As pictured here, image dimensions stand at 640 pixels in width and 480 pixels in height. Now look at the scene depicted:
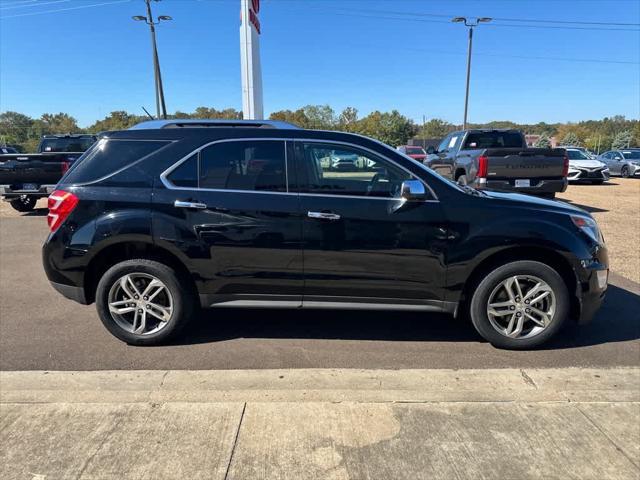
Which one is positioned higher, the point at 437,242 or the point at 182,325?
the point at 437,242

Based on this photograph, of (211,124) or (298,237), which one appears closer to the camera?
(298,237)

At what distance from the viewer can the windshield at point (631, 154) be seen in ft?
81.8

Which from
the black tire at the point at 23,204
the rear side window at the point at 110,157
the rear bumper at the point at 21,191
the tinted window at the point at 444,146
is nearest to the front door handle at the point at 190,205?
the rear side window at the point at 110,157

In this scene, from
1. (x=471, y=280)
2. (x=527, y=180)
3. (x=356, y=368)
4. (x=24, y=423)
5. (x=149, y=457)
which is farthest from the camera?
(x=527, y=180)

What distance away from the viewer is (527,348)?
380 cm

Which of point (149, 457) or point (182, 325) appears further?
point (182, 325)

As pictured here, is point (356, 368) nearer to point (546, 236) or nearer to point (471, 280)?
point (471, 280)

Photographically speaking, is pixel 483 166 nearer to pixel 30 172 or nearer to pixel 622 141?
pixel 30 172

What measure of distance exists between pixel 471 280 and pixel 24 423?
132 inches

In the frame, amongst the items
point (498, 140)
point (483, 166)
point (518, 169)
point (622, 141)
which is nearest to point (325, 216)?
point (483, 166)

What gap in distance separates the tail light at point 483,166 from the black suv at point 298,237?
538 centimetres

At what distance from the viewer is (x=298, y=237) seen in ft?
11.9

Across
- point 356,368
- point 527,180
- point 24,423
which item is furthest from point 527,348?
point 527,180

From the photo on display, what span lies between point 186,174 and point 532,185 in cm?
781
